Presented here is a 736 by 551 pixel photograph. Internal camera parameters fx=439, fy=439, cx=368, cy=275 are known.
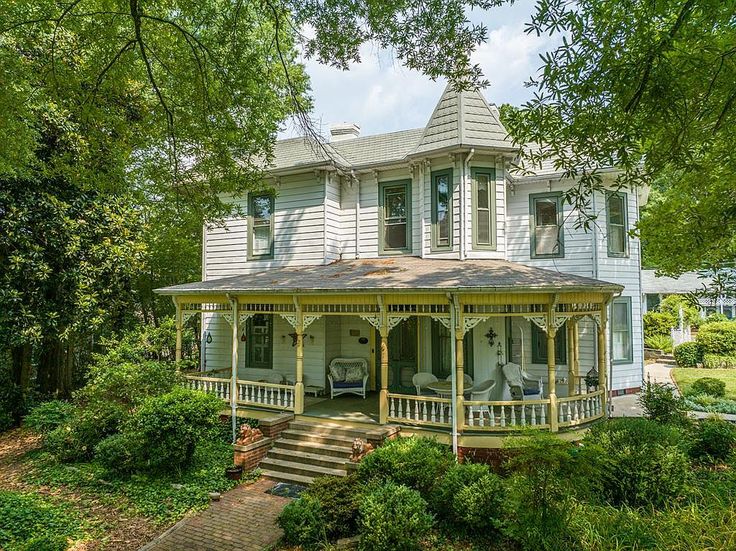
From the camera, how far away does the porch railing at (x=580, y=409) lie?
8812mm

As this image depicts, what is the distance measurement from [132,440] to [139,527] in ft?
7.33

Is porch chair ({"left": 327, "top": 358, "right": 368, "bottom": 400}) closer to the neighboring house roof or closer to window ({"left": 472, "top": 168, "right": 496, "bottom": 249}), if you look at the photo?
window ({"left": 472, "top": 168, "right": 496, "bottom": 249})

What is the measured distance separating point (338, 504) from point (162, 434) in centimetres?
421

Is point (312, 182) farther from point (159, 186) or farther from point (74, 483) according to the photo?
point (74, 483)

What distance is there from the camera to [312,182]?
13.1 meters

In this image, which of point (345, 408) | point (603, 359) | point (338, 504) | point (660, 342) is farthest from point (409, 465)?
point (660, 342)

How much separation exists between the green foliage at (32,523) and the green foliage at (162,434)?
142 centimetres

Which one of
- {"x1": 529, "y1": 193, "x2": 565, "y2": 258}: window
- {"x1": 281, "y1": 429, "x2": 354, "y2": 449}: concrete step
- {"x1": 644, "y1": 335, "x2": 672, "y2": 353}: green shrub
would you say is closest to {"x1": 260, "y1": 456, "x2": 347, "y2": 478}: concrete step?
{"x1": 281, "y1": 429, "x2": 354, "y2": 449}: concrete step

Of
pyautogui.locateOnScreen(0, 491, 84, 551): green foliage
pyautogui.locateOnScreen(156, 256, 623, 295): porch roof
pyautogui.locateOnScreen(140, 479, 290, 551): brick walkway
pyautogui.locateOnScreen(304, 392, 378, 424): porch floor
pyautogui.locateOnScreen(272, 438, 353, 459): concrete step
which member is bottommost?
pyautogui.locateOnScreen(140, 479, 290, 551): brick walkway

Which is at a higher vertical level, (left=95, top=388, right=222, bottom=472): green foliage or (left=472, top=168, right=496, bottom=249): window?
(left=472, top=168, right=496, bottom=249): window

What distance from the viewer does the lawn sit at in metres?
14.3

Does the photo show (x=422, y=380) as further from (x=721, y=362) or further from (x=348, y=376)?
(x=721, y=362)

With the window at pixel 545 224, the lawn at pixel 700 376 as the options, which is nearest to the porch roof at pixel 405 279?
the window at pixel 545 224

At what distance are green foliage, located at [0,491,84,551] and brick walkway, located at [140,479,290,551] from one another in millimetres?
1383
